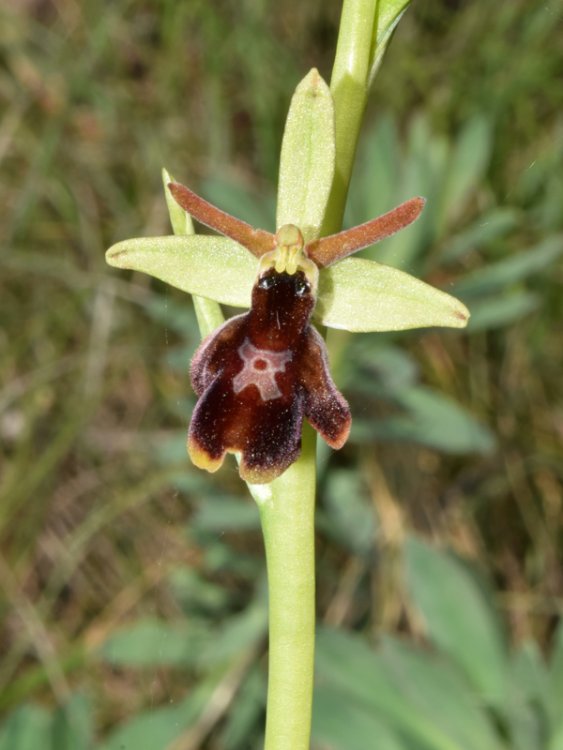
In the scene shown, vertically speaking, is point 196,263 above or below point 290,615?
above

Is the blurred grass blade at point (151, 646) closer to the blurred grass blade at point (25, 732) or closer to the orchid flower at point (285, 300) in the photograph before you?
the blurred grass blade at point (25, 732)

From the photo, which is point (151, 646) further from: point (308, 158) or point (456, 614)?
point (308, 158)

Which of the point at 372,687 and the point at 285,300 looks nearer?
the point at 285,300

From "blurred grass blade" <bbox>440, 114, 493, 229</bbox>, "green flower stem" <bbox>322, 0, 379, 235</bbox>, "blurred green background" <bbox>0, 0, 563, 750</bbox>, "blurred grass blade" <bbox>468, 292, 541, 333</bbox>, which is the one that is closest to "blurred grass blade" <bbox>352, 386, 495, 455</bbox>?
"blurred green background" <bbox>0, 0, 563, 750</bbox>

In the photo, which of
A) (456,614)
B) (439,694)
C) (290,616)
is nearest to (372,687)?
(439,694)

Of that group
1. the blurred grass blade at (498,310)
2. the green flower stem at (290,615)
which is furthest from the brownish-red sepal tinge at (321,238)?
the blurred grass blade at (498,310)

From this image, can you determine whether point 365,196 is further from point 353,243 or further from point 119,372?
point 353,243
